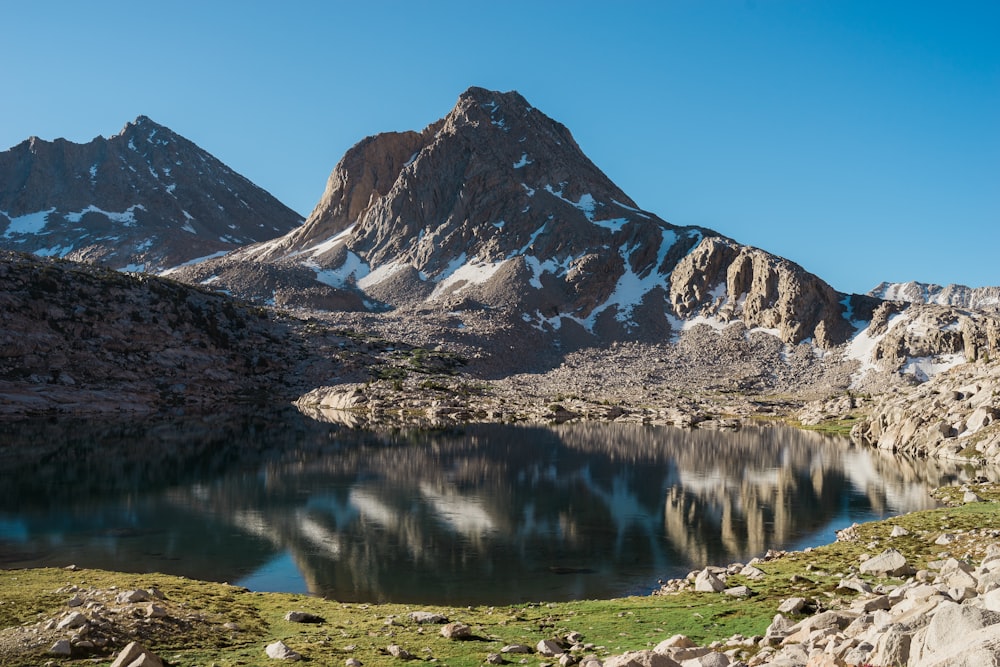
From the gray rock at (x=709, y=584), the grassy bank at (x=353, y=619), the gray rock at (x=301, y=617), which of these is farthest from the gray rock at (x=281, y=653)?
the gray rock at (x=709, y=584)

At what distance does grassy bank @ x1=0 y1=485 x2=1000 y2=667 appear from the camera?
18.5m

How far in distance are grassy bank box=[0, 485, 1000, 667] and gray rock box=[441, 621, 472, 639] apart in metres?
0.26

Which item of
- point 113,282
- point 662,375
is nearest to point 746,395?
point 662,375

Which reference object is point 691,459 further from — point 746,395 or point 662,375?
point 662,375

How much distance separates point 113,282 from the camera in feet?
500

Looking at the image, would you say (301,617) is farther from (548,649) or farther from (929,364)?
(929,364)

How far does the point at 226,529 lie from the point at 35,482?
85.8 ft

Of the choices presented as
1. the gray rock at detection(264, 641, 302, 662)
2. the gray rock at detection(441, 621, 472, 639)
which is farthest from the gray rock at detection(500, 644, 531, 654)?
the gray rock at detection(264, 641, 302, 662)

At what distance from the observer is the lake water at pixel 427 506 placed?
35.9m

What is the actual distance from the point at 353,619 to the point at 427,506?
97.5 feet

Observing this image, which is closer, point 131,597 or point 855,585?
point 131,597

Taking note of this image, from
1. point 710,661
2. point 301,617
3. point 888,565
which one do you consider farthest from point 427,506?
point 710,661

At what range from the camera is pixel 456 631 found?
20484mm

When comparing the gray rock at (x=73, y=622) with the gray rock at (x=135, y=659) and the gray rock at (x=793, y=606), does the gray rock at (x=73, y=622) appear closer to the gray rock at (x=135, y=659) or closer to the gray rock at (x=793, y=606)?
the gray rock at (x=135, y=659)
